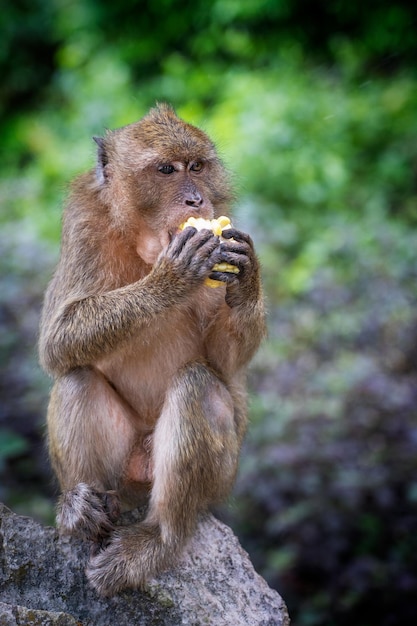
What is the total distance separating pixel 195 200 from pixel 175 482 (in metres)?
1.28

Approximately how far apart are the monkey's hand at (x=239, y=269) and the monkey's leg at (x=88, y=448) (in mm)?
745

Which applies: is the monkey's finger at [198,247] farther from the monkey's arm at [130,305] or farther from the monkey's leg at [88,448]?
the monkey's leg at [88,448]

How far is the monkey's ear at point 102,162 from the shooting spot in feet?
Answer: 14.0

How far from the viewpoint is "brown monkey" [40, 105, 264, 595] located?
3.82 metres

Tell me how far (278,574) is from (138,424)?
247 centimetres

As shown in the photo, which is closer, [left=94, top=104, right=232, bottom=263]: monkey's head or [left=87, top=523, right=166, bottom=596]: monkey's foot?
[left=87, top=523, right=166, bottom=596]: monkey's foot

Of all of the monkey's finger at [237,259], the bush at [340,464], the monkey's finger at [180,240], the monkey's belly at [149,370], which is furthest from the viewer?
the bush at [340,464]

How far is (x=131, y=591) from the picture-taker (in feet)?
12.2

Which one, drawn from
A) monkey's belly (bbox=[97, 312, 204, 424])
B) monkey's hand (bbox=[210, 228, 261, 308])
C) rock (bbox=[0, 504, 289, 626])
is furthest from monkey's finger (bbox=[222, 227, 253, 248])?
rock (bbox=[0, 504, 289, 626])

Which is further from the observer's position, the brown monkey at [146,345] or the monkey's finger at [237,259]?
the monkey's finger at [237,259]

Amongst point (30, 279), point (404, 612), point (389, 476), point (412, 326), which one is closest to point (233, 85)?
point (30, 279)

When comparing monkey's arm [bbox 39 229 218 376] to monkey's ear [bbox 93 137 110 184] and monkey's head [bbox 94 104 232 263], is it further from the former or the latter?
monkey's ear [bbox 93 137 110 184]

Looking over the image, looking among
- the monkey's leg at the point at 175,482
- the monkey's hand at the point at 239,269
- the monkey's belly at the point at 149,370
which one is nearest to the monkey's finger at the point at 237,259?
the monkey's hand at the point at 239,269

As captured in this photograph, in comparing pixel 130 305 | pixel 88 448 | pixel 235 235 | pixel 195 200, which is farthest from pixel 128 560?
pixel 195 200
